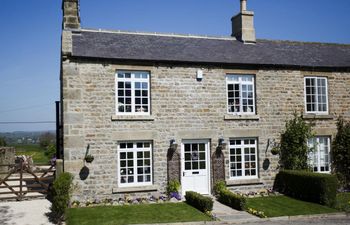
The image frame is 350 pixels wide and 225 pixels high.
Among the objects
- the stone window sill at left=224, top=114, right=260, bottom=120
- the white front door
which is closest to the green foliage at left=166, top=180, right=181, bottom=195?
A: the white front door

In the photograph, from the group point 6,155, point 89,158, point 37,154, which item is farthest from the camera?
point 37,154

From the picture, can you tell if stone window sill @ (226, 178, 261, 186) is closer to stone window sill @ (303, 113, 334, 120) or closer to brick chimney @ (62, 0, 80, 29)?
stone window sill @ (303, 113, 334, 120)

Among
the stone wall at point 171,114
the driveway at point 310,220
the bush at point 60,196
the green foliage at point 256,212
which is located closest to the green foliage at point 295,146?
the stone wall at point 171,114

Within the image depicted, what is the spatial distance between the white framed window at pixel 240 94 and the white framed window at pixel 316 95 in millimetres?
2824

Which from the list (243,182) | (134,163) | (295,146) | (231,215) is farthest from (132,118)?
(295,146)

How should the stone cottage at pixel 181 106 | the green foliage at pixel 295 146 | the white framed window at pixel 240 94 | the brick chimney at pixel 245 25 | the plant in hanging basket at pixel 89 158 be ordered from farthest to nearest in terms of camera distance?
the brick chimney at pixel 245 25
the green foliage at pixel 295 146
the white framed window at pixel 240 94
the stone cottage at pixel 181 106
the plant in hanging basket at pixel 89 158

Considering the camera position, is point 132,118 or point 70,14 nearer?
point 132,118

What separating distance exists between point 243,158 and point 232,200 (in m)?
2.82

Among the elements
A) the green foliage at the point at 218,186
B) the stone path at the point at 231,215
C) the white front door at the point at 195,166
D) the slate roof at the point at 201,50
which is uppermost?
the slate roof at the point at 201,50

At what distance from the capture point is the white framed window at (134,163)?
14.6m

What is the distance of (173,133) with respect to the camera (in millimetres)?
15219

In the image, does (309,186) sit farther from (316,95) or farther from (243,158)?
(316,95)

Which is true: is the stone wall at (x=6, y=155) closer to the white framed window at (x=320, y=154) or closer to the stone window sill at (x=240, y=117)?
the stone window sill at (x=240, y=117)

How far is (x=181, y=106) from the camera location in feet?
50.6
